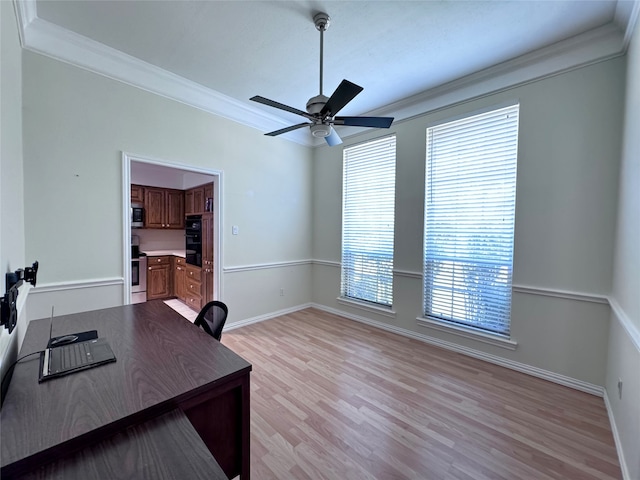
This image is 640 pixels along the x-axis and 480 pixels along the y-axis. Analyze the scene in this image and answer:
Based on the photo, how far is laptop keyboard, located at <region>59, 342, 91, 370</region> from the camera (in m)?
1.21

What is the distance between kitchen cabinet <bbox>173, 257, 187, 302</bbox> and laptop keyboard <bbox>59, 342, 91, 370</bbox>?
3786 millimetres

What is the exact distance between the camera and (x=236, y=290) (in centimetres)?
378

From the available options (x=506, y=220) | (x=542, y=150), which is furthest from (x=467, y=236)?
(x=542, y=150)

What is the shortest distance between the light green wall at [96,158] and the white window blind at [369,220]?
4.97 feet

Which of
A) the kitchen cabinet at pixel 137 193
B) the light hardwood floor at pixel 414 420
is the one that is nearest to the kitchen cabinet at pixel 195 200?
the kitchen cabinet at pixel 137 193

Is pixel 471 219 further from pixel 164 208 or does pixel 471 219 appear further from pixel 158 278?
pixel 164 208

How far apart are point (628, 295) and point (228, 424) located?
2547 mm

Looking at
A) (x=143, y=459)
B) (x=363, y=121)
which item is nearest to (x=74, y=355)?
(x=143, y=459)

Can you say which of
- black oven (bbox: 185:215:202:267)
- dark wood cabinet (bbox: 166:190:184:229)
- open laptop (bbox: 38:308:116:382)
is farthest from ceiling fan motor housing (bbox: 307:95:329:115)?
dark wood cabinet (bbox: 166:190:184:229)

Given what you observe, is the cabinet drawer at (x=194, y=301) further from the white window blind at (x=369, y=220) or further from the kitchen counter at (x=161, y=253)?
the white window blind at (x=369, y=220)

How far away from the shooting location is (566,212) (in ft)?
8.05

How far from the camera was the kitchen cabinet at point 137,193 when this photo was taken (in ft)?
17.1

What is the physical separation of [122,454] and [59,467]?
0.15m

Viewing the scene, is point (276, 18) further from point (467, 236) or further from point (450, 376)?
point (450, 376)
